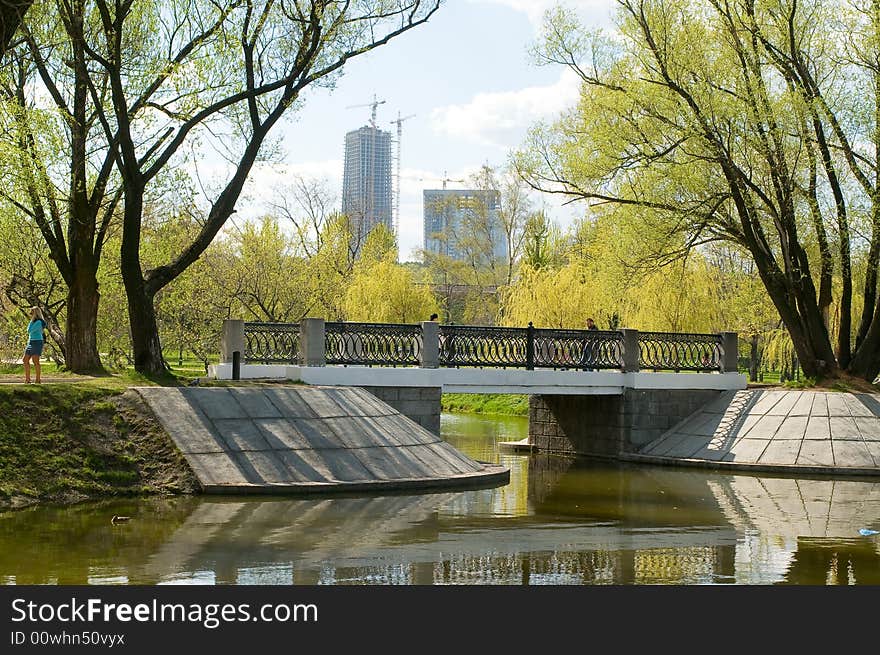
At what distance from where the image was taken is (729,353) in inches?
1120

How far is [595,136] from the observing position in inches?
1085

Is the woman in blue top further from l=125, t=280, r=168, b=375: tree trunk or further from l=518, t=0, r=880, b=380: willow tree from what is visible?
l=518, t=0, r=880, b=380: willow tree

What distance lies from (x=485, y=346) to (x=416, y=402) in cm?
270

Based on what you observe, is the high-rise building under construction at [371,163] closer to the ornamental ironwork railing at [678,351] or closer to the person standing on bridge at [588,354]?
the ornamental ironwork railing at [678,351]

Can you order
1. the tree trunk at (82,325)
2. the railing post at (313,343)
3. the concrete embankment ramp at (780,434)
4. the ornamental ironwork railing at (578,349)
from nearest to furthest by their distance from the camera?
the railing post at (313,343) < the tree trunk at (82,325) < the concrete embankment ramp at (780,434) < the ornamental ironwork railing at (578,349)

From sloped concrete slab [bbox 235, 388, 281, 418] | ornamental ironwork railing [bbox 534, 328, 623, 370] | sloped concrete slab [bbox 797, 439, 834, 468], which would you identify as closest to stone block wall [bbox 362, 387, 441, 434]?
ornamental ironwork railing [bbox 534, 328, 623, 370]

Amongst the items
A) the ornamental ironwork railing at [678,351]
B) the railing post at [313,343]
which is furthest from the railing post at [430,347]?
the ornamental ironwork railing at [678,351]

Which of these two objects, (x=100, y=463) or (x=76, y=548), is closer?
(x=76, y=548)

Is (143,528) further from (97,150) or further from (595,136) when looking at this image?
(595,136)

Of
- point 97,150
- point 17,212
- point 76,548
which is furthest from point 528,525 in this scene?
point 17,212

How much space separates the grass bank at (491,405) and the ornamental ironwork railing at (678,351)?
49.8 ft

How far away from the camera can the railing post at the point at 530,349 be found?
25.6 m

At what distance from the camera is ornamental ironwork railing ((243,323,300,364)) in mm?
→ 22891
